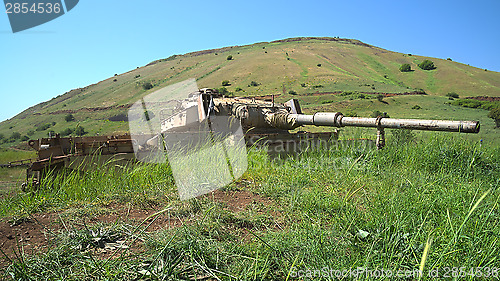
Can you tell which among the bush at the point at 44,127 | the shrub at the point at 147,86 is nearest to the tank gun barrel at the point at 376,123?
the bush at the point at 44,127

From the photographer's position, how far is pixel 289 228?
9.24 feet

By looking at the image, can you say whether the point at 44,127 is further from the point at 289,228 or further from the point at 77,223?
the point at 289,228

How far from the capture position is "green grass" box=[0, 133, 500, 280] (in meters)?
1.99

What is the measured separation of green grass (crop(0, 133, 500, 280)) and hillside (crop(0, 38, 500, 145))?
104ft

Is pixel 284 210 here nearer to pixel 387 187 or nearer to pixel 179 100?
pixel 387 187

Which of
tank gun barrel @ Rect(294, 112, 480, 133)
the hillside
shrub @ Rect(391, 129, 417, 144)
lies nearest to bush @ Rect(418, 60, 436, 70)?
the hillside

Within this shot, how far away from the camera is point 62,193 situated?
13.1 feet

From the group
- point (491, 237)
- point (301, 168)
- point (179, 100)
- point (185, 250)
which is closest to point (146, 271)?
point (185, 250)

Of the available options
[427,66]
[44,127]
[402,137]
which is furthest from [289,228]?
[427,66]

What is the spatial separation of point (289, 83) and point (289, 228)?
189 ft

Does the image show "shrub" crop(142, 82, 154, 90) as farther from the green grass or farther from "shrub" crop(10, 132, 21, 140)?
the green grass

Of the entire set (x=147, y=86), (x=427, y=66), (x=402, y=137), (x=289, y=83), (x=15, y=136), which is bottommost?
(x=15, y=136)

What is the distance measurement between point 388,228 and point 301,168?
2.99m

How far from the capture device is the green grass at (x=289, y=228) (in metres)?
1.99
